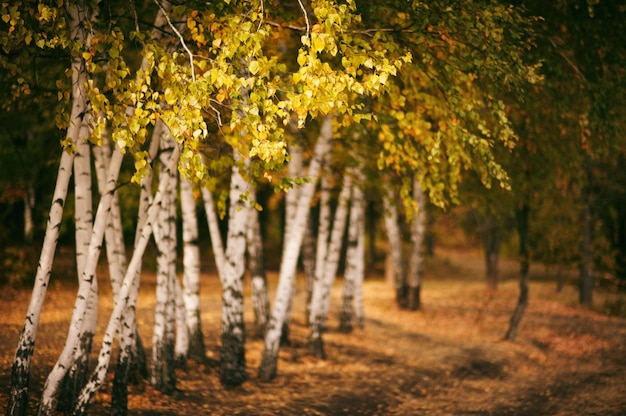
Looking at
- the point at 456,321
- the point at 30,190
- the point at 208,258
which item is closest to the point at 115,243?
the point at 30,190

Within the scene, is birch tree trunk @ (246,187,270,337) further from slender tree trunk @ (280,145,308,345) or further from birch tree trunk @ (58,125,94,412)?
birch tree trunk @ (58,125,94,412)

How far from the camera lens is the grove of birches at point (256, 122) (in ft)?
18.1

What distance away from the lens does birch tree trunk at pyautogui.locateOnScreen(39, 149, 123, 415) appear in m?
6.53

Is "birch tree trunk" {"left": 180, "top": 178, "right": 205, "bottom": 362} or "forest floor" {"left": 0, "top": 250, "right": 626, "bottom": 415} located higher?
"birch tree trunk" {"left": 180, "top": 178, "right": 205, "bottom": 362}

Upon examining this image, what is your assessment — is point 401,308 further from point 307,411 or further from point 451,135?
point 451,135

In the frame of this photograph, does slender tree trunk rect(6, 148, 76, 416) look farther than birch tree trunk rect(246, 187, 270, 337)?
No

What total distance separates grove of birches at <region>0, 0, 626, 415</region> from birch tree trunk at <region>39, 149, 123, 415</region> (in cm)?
2

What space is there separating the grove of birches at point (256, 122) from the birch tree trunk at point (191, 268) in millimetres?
37

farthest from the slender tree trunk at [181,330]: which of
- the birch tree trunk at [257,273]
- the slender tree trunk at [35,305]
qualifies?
the slender tree trunk at [35,305]

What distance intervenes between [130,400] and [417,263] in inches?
585

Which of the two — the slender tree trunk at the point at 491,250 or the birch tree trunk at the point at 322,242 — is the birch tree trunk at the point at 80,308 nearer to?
the birch tree trunk at the point at 322,242

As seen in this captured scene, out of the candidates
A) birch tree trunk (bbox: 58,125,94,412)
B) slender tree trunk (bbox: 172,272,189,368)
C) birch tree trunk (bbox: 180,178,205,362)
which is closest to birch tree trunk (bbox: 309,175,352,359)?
birch tree trunk (bbox: 180,178,205,362)

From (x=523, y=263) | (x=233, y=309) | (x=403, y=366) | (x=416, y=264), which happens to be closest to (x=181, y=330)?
(x=233, y=309)

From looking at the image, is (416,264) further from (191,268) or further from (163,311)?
(163,311)
